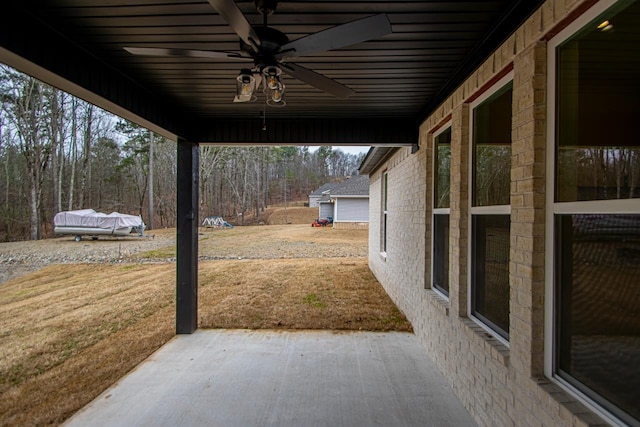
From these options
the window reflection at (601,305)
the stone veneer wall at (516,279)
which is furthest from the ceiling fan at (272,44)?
the window reflection at (601,305)

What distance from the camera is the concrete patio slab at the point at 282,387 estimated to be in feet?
8.86

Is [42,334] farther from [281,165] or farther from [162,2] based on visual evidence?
[281,165]

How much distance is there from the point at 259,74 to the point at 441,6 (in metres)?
1.22

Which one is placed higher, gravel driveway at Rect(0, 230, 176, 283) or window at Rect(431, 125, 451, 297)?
window at Rect(431, 125, 451, 297)

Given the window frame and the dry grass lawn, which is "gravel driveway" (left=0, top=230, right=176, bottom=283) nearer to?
the dry grass lawn

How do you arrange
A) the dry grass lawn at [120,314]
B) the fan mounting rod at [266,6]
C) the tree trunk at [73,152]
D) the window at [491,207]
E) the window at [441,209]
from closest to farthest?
the fan mounting rod at [266,6] < the window at [491,207] < the dry grass lawn at [120,314] < the window at [441,209] < the tree trunk at [73,152]

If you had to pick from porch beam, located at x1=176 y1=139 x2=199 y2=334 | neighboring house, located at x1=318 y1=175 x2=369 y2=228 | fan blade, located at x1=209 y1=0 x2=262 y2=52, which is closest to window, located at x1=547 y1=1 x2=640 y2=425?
fan blade, located at x1=209 y1=0 x2=262 y2=52

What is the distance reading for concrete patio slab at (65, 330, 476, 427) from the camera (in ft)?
8.86

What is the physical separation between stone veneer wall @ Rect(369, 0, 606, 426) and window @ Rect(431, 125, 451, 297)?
175 millimetres

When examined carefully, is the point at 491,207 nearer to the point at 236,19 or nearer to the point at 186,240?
the point at 236,19

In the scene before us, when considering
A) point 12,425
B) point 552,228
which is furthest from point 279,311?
point 552,228

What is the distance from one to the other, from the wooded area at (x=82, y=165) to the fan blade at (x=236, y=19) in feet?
48.5

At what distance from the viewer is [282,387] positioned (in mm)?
3197

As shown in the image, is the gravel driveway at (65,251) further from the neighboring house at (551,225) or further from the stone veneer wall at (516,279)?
the neighboring house at (551,225)
